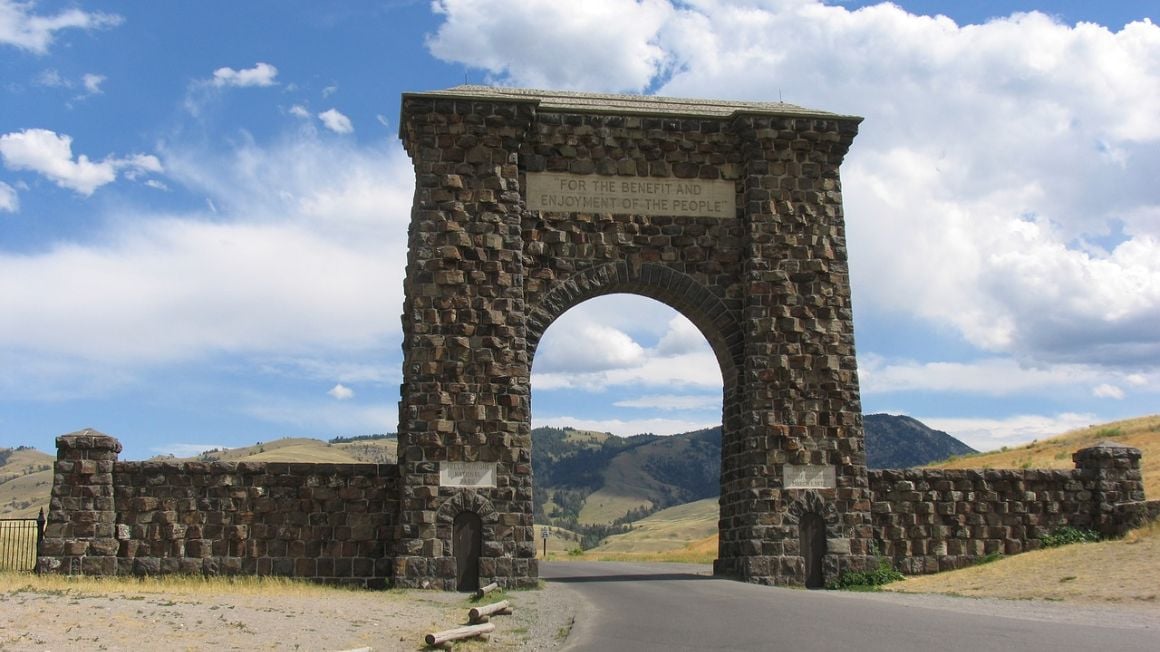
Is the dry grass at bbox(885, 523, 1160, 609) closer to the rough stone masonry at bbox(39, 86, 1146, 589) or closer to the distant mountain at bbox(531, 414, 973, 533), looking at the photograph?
the rough stone masonry at bbox(39, 86, 1146, 589)

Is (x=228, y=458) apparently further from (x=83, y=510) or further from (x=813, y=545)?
(x=813, y=545)

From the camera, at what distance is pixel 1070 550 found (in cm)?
2125

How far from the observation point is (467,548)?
20.3 meters

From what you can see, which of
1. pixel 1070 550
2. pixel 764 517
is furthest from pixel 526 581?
pixel 1070 550

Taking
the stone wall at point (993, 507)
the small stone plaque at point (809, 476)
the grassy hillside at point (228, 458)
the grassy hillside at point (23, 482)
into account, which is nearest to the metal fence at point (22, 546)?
the small stone plaque at point (809, 476)

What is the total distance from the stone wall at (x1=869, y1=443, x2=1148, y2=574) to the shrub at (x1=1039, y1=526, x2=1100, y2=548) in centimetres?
10

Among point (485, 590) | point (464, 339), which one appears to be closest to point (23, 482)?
point (464, 339)

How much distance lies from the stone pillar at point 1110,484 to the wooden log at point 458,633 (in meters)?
15.4

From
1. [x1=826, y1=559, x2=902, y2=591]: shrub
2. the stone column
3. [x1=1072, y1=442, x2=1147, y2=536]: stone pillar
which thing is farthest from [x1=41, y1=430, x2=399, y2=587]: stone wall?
[x1=1072, y1=442, x2=1147, y2=536]: stone pillar

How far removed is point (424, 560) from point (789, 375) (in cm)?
800

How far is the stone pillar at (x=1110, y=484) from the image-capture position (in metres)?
22.8

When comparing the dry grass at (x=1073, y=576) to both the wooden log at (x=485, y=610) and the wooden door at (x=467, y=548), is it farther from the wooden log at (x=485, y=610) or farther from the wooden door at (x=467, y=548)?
the wooden log at (x=485, y=610)

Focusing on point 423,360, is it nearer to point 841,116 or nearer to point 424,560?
point 424,560

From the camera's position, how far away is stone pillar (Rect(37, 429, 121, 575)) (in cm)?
1958
